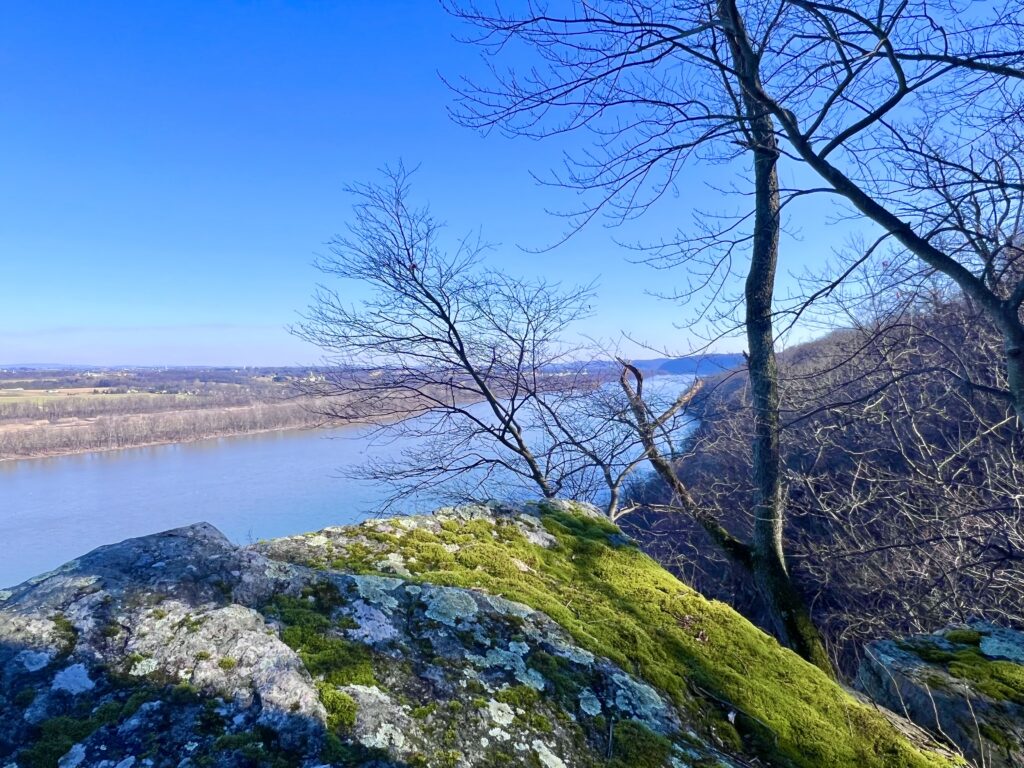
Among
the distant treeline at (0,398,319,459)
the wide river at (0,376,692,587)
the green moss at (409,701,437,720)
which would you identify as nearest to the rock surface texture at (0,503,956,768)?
the green moss at (409,701,437,720)

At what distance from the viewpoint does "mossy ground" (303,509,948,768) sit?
1.78 metres

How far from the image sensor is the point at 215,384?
65312 mm

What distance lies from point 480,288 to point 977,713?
5037mm

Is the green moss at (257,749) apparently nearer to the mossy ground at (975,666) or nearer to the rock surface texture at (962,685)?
the rock surface texture at (962,685)

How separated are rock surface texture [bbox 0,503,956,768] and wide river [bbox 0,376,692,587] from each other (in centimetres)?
1010

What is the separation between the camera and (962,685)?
7.63 feet

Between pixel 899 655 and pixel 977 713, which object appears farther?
pixel 899 655

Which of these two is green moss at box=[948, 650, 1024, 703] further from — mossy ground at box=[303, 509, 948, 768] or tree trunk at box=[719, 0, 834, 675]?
tree trunk at box=[719, 0, 834, 675]

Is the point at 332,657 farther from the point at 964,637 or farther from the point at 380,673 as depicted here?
the point at 964,637

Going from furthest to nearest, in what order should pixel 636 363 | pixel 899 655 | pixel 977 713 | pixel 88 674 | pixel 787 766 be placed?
pixel 636 363 < pixel 899 655 < pixel 977 713 < pixel 787 766 < pixel 88 674

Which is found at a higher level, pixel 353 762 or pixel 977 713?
pixel 353 762

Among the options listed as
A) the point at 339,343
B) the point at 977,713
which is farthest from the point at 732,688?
the point at 339,343

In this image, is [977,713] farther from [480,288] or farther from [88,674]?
[480,288]

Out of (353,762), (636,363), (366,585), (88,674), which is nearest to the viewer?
(353,762)
